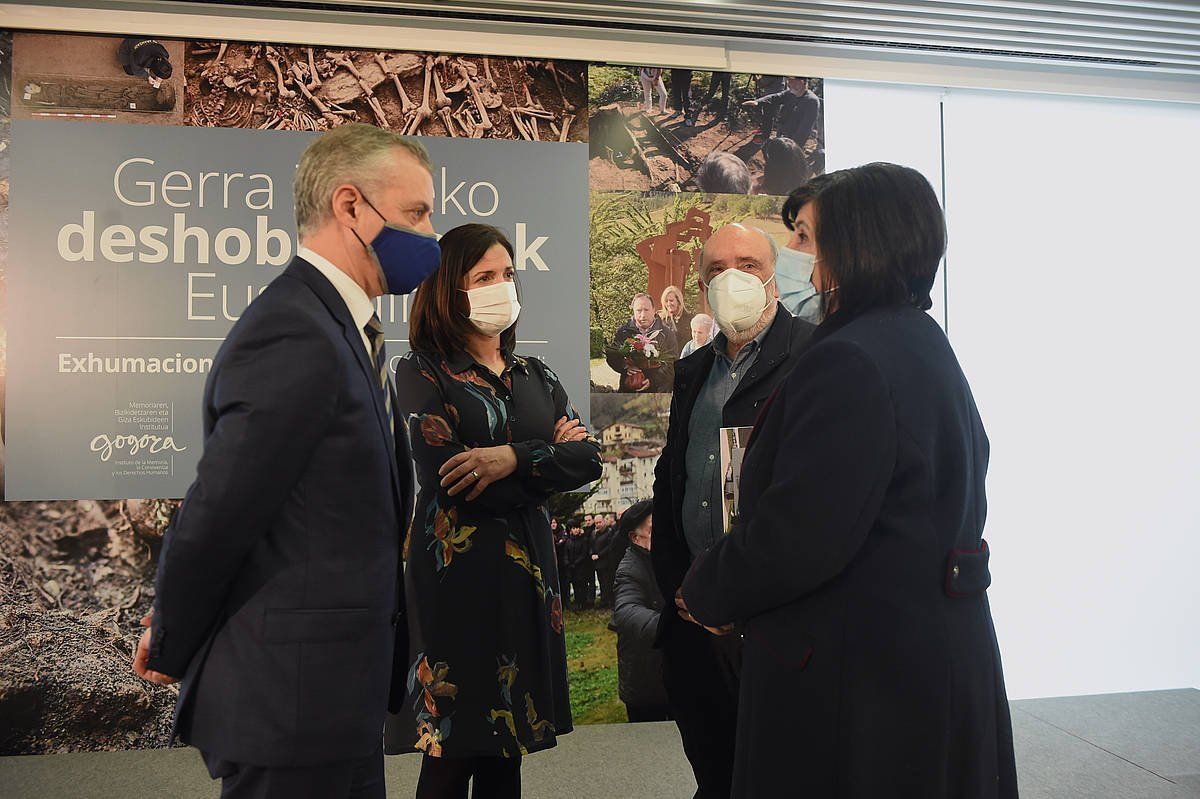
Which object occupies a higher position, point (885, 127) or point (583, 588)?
point (885, 127)

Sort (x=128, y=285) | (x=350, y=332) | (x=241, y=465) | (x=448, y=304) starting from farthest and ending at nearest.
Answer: (x=128, y=285) < (x=448, y=304) < (x=350, y=332) < (x=241, y=465)

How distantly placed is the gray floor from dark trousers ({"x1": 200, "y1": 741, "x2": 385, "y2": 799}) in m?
→ 2.30

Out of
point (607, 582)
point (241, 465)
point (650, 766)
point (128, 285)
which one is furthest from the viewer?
point (607, 582)

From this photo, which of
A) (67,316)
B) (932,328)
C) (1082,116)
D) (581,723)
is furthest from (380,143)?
(1082,116)

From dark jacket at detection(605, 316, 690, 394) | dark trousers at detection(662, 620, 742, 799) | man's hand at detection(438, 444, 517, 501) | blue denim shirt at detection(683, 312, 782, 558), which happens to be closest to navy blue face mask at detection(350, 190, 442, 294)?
man's hand at detection(438, 444, 517, 501)

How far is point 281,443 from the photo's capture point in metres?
1.48

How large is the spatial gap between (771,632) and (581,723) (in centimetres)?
329

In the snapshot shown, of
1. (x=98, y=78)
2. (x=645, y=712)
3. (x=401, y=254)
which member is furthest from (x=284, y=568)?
(x=98, y=78)

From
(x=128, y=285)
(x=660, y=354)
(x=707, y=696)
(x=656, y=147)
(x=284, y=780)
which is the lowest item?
(x=707, y=696)

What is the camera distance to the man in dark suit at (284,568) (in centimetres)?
149

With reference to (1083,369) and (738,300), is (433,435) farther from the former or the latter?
(1083,369)

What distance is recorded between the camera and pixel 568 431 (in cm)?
274

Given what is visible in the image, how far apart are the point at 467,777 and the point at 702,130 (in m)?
3.58

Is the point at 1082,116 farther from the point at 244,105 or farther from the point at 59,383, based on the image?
the point at 59,383
